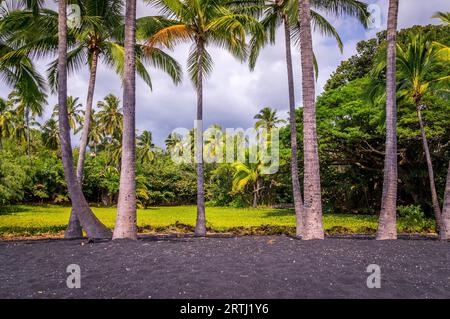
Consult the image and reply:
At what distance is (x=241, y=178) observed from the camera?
121 feet

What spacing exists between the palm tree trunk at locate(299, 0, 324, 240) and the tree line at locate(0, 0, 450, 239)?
0.03 metres

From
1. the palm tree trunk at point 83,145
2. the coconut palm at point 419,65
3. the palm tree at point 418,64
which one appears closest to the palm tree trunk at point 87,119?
the palm tree trunk at point 83,145

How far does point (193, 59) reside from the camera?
13602 mm

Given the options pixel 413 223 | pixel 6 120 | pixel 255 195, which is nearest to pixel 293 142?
pixel 413 223

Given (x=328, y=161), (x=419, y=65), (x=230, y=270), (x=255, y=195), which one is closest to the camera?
(x=230, y=270)

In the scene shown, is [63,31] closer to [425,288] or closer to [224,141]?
[425,288]

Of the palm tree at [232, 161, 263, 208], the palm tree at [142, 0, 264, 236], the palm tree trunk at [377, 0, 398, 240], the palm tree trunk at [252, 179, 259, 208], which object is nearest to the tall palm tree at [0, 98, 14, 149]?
the palm tree at [232, 161, 263, 208]

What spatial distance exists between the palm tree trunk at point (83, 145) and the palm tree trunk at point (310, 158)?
7098 millimetres

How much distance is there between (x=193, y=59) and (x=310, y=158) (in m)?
6.83

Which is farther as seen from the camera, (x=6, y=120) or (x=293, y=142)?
(x=6, y=120)

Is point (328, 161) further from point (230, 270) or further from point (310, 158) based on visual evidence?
point (230, 270)

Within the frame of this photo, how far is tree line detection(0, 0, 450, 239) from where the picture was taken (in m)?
9.29

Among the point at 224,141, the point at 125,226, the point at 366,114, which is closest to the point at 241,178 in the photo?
the point at 224,141
